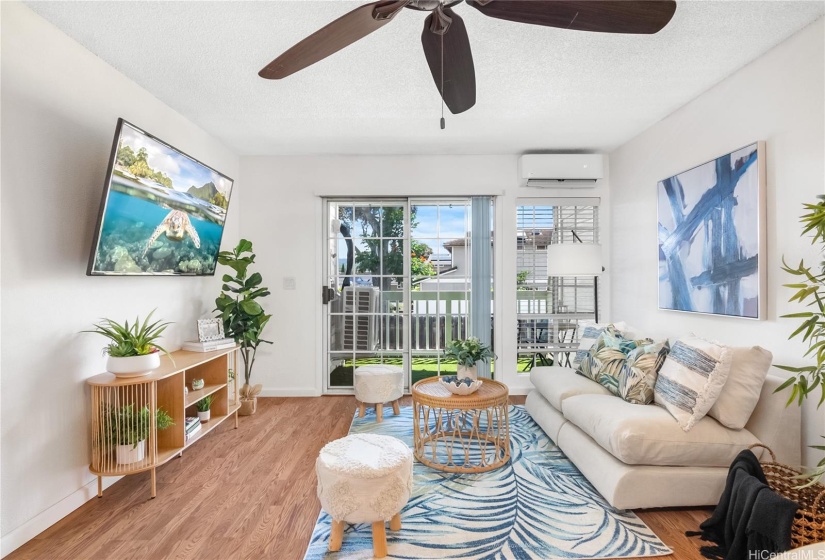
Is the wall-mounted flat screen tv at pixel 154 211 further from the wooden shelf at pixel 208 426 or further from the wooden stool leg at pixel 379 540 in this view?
the wooden stool leg at pixel 379 540

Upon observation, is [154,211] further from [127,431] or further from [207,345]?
[127,431]

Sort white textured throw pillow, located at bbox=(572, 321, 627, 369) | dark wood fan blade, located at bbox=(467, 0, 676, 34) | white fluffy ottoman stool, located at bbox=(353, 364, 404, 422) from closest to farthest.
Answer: dark wood fan blade, located at bbox=(467, 0, 676, 34) < white textured throw pillow, located at bbox=(572, 321, 627, 369) < white fluffy ottoman stool, located at bbox=(353, 364, 404, 422)

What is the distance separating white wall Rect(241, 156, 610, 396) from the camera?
423 cm

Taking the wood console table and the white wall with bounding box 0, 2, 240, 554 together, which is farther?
the wood console table

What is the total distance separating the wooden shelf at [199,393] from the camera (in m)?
2.73

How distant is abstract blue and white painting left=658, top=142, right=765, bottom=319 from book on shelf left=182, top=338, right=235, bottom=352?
352 cm

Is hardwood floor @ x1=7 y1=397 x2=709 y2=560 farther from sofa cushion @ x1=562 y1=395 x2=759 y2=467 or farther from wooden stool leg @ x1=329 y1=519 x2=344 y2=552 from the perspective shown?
sofa cushion @ x1=562 y1=395 x2=759 y2=467

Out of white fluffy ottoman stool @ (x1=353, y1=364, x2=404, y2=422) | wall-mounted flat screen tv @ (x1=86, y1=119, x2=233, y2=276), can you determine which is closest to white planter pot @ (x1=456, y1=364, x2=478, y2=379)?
white fluffy ottoman stool @ (x1=353, y1=364, x2=404, y2=422)

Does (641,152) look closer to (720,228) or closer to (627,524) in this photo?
(720,228)

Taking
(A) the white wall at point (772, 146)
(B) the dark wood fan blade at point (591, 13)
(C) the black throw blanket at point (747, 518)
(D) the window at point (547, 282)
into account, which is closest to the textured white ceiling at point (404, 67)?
(A) the white wall at point (772, 146)

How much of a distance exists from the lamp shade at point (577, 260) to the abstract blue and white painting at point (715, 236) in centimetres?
49

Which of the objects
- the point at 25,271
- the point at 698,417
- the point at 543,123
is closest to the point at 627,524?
the point at 698,417

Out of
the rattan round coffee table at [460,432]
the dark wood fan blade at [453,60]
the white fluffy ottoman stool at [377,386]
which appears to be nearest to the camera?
the dark wood fan blade at [453,60]

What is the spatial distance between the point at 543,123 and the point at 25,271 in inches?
137
